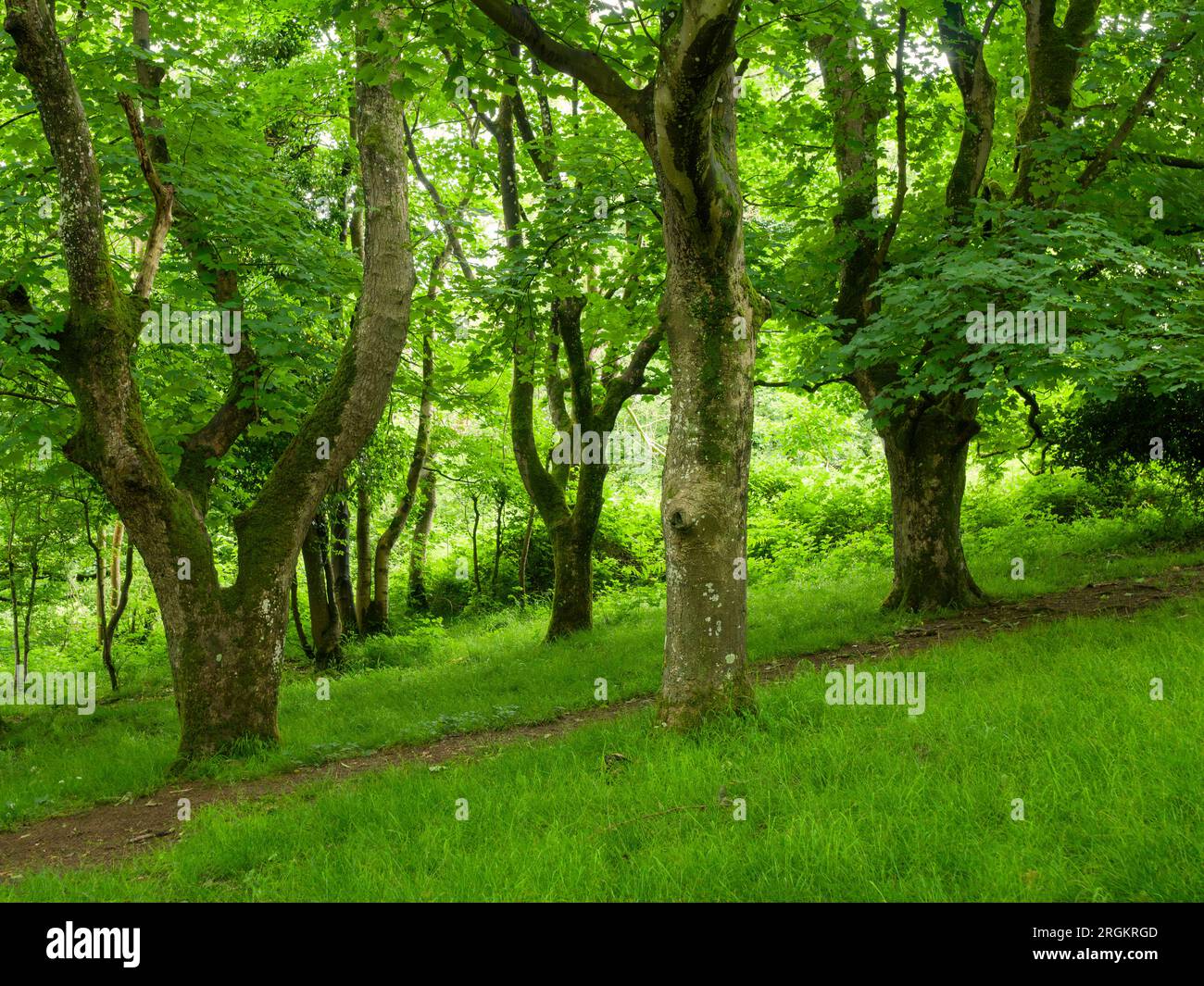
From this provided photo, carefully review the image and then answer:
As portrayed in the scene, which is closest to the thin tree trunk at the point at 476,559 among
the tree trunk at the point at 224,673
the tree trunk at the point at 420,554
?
the tree trunk at the point at 420,554

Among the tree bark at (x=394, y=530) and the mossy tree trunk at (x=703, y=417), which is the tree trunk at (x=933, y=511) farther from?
the tree bark at (x=394, y=530)

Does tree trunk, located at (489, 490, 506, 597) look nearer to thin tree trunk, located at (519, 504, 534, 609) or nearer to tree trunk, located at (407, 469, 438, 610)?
thin tree trunk, located at (519, 504, 534, 609)

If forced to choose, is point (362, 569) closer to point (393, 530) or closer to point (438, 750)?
point (393, 530)

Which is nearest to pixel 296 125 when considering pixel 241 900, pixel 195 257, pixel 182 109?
pixel 182 109

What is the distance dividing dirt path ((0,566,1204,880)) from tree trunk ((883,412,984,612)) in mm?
473

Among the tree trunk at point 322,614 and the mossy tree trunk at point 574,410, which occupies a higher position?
the mossy tree trunk at point 574,410

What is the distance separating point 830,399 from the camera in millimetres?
15414

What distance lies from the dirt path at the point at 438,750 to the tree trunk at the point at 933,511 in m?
0.47

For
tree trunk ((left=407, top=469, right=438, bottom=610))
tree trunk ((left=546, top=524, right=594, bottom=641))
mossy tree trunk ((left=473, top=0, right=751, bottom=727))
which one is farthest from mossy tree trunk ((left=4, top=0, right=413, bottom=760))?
tree trunk ((left=407, top=469, right=438, bottom=610))

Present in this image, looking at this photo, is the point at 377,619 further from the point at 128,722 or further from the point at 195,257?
the point at 195,257

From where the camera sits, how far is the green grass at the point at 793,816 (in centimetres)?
358

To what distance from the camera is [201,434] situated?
886cm

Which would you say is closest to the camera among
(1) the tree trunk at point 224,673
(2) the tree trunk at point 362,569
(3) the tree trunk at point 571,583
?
(1) the tree trunk at point 224,673

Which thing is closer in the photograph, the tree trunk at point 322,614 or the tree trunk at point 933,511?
the tree trunk at point 933,511
